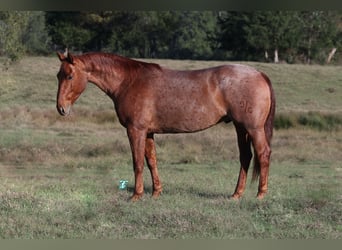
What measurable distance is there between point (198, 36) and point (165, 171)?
→ 4180 cm

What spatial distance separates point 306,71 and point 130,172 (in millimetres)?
23241

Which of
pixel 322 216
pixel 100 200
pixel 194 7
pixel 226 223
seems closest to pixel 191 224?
pixel 226 223

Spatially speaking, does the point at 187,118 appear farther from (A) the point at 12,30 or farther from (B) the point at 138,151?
(A) the point at 12,30

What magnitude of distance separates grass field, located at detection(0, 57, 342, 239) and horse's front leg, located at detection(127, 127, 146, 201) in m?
0.25

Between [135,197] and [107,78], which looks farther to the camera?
[107,78]

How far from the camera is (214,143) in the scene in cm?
1942

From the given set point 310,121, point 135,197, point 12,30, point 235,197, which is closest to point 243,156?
Answer: point 235,197

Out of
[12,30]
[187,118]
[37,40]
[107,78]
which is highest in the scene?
[107,78]

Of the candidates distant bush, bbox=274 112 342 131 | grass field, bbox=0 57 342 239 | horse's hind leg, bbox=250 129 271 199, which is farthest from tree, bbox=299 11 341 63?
horse's hind leg, bbox=250 129 271 199

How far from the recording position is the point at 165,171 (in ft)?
47.4

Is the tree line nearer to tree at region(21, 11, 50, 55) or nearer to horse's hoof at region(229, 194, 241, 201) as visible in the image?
tree at region(21, 11, 50, 55)

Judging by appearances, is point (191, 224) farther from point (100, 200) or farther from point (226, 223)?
point (100, 200)

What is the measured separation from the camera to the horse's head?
343 inches

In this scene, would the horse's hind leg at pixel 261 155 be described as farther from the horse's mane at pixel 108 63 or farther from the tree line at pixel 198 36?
the tree line at pixel 198 36
